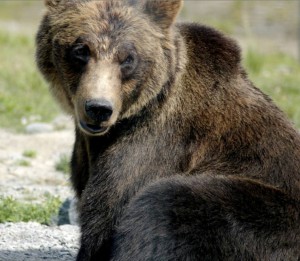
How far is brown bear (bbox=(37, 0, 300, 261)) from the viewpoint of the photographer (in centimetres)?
524

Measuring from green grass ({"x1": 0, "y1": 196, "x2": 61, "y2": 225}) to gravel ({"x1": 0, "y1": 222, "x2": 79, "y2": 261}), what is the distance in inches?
9.4

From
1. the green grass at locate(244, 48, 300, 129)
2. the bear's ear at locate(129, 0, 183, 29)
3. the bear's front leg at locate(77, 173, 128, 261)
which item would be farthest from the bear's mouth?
the green grass at locate(244, 48, 300, 129)

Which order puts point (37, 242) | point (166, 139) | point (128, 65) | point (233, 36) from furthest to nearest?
1. point (233, 36)
2. point (37, 242)
3. point (166, 139)
4. point (128, 65)

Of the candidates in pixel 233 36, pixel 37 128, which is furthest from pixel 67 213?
pixel 233 36

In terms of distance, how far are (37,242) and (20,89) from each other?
7.17 metres

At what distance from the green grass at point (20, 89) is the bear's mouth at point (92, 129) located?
630cm

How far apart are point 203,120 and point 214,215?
0.77 metres

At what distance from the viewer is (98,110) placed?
5289mm

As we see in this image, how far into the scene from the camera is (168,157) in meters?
5.67

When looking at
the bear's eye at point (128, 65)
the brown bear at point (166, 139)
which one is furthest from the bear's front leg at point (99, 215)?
the bear's eye at point (128, 65)

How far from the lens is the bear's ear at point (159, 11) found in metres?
5.73

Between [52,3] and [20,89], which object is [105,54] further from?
[20,89]

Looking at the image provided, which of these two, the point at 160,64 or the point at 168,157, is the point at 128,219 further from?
the point at 160,64

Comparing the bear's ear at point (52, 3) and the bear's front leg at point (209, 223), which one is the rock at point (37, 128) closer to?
the bear's ear at point (52, 3)
